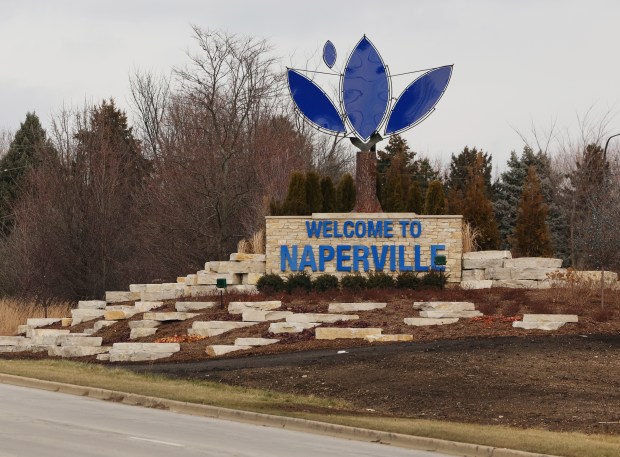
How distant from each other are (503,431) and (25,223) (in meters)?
36.1

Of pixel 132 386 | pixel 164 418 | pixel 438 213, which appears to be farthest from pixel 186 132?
pixel 164 418

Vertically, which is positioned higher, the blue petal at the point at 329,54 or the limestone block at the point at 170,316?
the blue petal at the point at 329,54

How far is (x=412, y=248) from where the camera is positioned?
101ft

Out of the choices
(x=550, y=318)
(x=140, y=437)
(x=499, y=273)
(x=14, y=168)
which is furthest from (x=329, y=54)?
(x=14, y=168)

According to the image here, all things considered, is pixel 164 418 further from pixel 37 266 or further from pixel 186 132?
pixel 186 132

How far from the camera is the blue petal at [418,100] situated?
3228 centimetres

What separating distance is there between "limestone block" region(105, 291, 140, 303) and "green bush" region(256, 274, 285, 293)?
482 cm

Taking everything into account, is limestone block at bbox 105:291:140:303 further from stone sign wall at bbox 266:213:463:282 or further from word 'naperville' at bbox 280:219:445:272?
word 'naperville' at bbox 280:219:445:272

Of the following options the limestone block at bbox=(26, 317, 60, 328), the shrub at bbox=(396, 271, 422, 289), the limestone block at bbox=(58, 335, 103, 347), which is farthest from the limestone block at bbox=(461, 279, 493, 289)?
the limestone block at bbox=(26, 317, 60, 328)

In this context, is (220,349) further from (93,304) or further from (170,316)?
(93,304)

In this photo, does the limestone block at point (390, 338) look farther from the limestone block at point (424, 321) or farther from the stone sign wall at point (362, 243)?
the stone sign wall at point (362, 243)

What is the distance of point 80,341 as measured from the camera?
95.0 ft

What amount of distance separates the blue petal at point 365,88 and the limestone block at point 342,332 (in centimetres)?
863

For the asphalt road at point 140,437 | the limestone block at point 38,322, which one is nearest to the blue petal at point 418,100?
the limestone block at point 38,322
